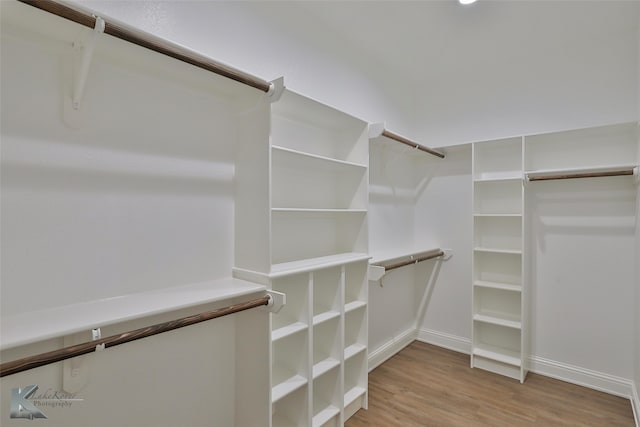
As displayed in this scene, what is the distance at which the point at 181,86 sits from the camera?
165cm

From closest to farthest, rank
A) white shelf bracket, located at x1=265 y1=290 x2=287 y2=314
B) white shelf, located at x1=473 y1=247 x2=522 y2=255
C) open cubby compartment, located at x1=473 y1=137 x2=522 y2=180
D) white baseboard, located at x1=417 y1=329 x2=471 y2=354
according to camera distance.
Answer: white shelf bracket, located at x1=265 y1=290 x2=287 y2=314, white shelf, located at x1=473 y1=247 x2=522 y2=255, open cubby compartment, located at x1=473 y1=137 x2=522 y2=180, white baseboard, located at x1=417 y1=329 x2=471 y2=354

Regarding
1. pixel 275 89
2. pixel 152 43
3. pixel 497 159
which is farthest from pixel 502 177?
pixel 152 43

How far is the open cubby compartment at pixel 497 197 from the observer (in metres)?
3.06

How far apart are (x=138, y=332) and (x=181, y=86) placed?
1.15 meters

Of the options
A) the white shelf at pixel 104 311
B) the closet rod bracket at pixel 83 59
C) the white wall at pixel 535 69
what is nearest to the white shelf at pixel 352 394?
the white shelf at pixel 104 311

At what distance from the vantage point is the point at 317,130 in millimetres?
2373

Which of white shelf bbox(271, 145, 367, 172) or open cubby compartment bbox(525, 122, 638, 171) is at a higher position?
open cubby compartment bbox(525, 122, 638, 171)

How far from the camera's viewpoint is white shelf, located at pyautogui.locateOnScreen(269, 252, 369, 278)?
177cm

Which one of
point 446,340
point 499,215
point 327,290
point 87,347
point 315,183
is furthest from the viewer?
point 446,340

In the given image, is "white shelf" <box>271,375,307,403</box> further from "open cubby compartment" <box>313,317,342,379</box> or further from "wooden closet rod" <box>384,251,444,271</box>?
"wooden closet rod" <box>384,251,444,271</box>

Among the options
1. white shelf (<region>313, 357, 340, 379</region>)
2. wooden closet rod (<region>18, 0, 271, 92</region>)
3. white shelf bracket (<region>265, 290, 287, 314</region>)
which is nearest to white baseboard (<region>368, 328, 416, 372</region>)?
white shelf (<region>313, 357, 340, 379</region>)

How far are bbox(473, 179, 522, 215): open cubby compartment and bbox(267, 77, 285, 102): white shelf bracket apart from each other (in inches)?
86.7

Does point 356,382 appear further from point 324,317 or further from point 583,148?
point 583,148

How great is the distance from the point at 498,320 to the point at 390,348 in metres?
1.00
